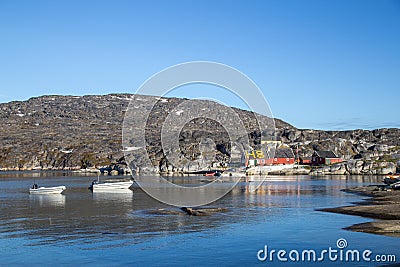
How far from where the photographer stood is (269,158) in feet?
539

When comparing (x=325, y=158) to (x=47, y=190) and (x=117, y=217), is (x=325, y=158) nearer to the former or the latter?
(x=47, y=190)

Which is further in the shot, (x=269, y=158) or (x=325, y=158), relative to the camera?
(x=269, y=158)

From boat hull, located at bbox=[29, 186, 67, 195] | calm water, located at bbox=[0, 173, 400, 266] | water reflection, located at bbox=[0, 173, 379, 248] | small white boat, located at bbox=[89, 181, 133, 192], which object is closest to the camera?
calm water, located at bbox=[0, 173, 400, 266]

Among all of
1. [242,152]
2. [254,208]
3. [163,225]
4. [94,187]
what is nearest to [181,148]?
[242,152]

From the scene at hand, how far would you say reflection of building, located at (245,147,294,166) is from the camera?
16075 centimetres

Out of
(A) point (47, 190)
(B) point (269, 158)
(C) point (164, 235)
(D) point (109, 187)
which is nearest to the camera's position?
(C) point (164, 235)

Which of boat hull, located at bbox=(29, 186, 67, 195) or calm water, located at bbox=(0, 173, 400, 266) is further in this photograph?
boat hull, located at bbox=(29, 186, 67, 195)

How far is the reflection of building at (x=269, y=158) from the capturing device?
160750 mm

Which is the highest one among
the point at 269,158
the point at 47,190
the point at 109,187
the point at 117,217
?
the point at 269,158

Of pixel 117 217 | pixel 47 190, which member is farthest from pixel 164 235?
pixel 47 190

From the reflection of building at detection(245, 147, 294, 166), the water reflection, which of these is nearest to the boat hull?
the water reflection

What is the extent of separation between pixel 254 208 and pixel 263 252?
2294 cm

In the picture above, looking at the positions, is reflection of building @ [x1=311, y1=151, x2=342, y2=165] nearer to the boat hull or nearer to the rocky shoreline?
the rocky shoreline

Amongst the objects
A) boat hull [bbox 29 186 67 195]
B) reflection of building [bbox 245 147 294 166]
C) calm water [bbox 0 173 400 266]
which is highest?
reflection of building [bbox 245 147 294 166]
